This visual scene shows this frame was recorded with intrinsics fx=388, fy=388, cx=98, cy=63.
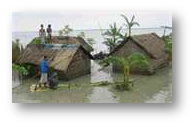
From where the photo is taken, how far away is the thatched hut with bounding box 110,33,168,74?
1139 cm

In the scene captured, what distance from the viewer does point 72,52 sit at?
35.4 feet

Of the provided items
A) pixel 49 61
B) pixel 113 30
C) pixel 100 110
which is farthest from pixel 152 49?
pixel 100 110

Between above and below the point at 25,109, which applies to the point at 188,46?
above

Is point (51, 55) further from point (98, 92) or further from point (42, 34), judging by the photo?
point (98, 92)

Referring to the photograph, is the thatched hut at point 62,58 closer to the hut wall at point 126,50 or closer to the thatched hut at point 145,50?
the hut wall at point 126,50

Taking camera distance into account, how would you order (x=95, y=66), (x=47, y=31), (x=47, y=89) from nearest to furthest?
(x=47, y=89), (x=47, y=31), (x=95, y=66)

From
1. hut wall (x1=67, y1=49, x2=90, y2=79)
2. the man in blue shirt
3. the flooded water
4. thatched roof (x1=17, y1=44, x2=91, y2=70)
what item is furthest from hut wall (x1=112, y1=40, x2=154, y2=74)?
the man in blue shirt

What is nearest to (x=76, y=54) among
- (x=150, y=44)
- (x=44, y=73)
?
(x=44, y=73)

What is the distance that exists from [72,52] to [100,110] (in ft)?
16.8

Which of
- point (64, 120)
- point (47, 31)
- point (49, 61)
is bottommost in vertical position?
point (64, 120)

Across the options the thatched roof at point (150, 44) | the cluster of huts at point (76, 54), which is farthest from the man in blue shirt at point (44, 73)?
the thatched roof at point (150, 44)

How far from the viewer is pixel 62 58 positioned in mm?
10727

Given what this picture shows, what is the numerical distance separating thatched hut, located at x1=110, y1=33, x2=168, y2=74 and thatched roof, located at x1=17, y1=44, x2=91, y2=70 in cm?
143

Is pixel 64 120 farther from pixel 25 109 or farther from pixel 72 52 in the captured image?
pixel 72 52
